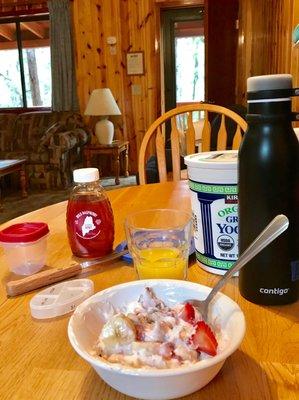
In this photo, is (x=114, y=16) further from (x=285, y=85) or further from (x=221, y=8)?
(x=285, y=85)

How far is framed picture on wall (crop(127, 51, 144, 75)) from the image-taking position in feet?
18.7

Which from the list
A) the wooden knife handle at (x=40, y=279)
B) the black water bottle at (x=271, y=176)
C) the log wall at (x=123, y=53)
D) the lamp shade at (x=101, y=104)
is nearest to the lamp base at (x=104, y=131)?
the lamp shade at (x=101, y=104)

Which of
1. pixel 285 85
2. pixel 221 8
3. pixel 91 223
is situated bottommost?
pixel 91 223

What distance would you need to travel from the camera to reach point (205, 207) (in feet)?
2.56

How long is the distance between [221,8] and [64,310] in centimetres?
462

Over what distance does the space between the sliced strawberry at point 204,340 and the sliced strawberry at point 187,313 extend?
→ 3cm

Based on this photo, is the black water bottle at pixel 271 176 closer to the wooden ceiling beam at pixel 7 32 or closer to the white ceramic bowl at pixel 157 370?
the white ceramic bowl at pixel 157 370

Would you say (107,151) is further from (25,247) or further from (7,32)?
(25,247)

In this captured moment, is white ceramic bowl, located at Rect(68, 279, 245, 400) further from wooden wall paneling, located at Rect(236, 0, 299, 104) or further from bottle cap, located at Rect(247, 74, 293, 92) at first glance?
wooden wall paneling, located at Rect(236, 0, 299, 104)

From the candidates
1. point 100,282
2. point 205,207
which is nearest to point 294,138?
point 205,207

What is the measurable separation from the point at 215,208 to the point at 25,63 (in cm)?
632

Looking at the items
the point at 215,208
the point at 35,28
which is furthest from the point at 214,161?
the point at 35,28

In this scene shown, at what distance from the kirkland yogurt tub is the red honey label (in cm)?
22

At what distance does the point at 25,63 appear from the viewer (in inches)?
251
